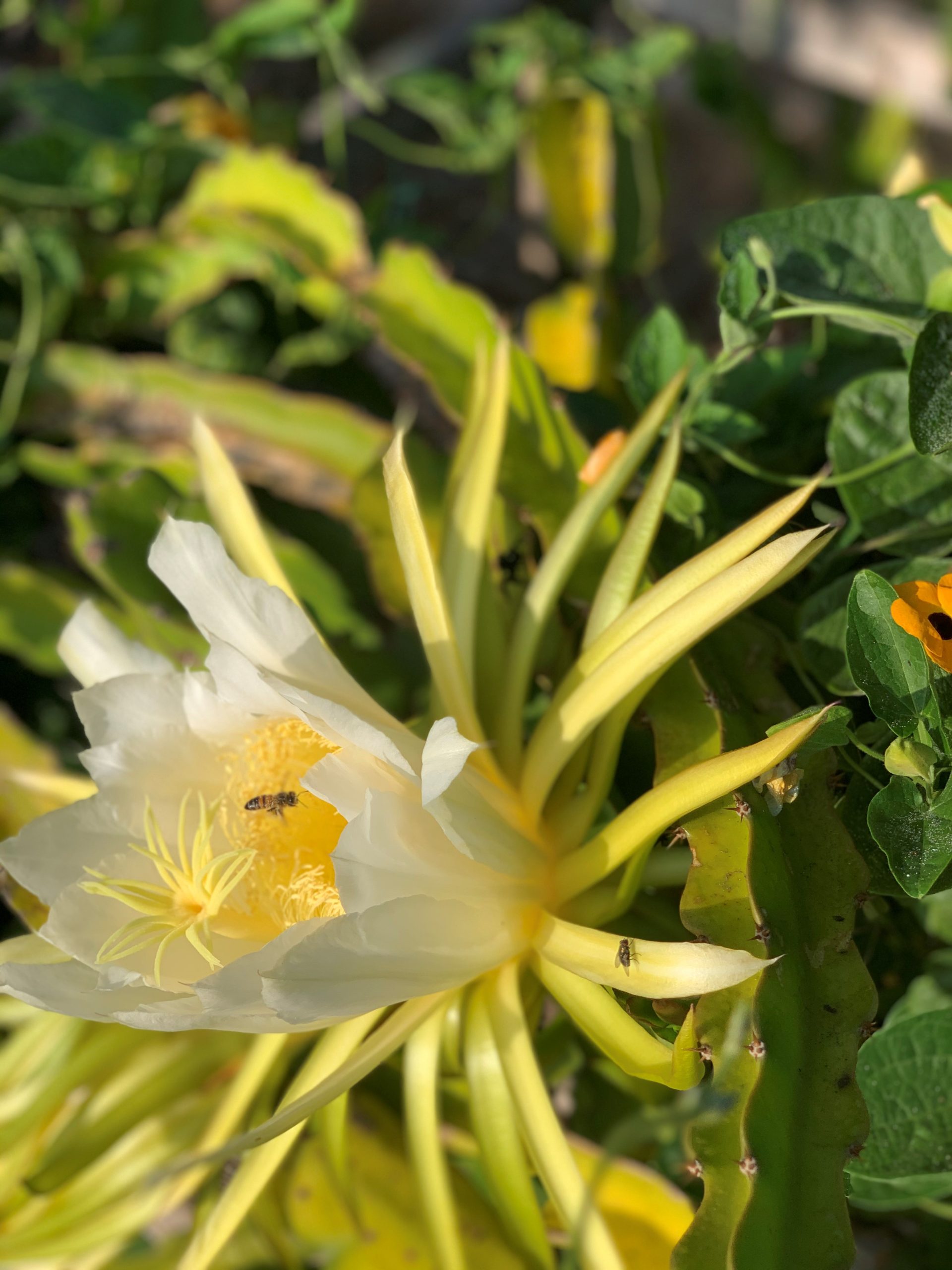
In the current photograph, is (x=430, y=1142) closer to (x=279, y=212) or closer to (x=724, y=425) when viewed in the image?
(x=724, y=425)

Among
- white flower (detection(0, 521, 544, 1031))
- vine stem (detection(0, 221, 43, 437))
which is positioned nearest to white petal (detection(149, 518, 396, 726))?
white flower (detection(0, 521, 544, 1031))

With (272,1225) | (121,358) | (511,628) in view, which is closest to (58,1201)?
(272,1225)

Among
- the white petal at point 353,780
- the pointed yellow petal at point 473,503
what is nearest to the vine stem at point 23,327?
the pointed yellow petal at point 473,503

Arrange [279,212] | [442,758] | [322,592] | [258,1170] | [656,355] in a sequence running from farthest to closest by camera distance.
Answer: [279,212] → [322,592] → [656,355] → [258,1170] → [442,758]

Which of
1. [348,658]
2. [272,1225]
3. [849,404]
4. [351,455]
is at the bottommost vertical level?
[272,1225]

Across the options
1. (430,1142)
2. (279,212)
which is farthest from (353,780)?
(279,212)

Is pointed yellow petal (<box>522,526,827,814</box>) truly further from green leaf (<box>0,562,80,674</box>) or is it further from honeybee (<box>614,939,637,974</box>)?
green leaf (<box>0,562,80,674</box>)

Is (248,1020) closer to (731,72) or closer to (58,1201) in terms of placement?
(58,1201)
